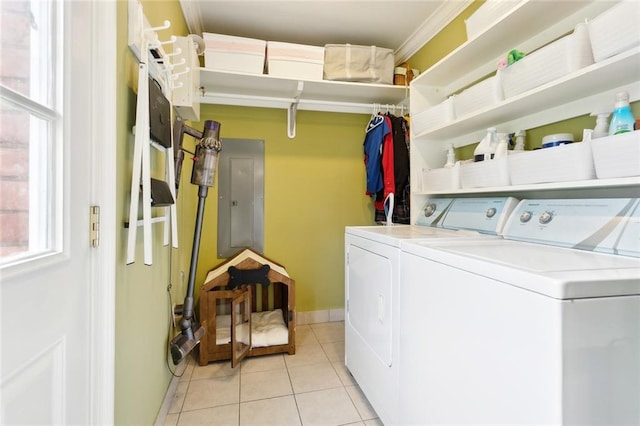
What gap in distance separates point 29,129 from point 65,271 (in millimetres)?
352

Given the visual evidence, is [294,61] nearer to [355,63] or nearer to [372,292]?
[355,63]

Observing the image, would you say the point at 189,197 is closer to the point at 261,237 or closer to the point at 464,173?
the point at 261,237

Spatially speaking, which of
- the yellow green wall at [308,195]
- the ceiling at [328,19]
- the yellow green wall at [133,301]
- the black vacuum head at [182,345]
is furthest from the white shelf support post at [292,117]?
the black vacuum head at [182,345]

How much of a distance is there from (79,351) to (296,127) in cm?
225

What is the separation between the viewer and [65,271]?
2.40 feet

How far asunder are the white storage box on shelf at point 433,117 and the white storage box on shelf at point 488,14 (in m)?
0.35

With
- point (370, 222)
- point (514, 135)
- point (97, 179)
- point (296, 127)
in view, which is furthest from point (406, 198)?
point (97, 179)

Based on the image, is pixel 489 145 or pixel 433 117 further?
pixel 433 117

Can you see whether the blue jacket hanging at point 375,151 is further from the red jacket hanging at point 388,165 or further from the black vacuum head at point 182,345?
the black vacuum head at point 182,345

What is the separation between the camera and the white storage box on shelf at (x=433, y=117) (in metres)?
1.72

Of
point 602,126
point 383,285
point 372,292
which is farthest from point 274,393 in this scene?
point 602,126

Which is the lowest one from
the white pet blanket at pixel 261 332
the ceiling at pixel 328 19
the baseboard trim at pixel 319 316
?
the baseboard trim at pixel 319 316

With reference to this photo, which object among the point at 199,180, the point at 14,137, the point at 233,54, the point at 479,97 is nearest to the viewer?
the point at 14,137

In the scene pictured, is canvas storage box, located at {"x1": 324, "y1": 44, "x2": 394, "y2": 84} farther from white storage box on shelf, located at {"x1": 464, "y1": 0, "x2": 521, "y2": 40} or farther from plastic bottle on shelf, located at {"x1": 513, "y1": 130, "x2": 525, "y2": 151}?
plastic bottle on shelf, located at {"x1": 513, "y1": 130, "x2": 525, "y2": 151}
